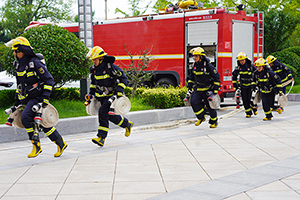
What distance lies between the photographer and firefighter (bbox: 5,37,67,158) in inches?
247

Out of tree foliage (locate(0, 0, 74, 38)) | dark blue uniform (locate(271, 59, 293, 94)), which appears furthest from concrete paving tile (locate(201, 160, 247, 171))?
tree foliage (locate(0, 0, 74, 38))

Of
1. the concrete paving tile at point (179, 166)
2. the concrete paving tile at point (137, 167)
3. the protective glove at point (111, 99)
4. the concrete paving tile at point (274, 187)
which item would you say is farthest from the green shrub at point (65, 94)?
the concrete paving tile at point (274, 187)

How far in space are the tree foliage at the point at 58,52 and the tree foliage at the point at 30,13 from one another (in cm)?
3089

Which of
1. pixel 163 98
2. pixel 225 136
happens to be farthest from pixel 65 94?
pixel 225 136

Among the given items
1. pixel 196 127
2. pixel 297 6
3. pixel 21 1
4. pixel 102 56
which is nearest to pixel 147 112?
pixel 196 127

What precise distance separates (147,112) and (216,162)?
15.5ft

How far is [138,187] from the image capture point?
473cm

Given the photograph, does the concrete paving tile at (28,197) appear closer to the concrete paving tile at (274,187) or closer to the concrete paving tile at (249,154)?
the concrete paving tile at (274,187)

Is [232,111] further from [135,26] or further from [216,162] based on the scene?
[216,162]

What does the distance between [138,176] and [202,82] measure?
15.3 ft

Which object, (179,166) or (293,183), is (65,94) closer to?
(179,166)

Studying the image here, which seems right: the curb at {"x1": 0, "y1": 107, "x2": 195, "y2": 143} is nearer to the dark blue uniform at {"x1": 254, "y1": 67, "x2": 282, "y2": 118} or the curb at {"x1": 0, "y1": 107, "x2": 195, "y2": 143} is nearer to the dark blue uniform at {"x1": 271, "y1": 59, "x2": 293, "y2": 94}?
the dark blue uniform at {"x1": 254, "y1": 67, "x2": 282, "y2": 118}

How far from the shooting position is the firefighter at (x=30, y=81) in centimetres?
626

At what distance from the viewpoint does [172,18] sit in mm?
14633
